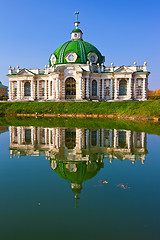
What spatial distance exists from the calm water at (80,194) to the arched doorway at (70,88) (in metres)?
41.2

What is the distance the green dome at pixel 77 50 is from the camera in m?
55.7

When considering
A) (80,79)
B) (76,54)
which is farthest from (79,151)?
(76,54)

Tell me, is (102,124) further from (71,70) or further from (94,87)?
(94,87)

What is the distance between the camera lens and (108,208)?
654 centimetres

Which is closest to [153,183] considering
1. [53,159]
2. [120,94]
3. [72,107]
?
[53,159]

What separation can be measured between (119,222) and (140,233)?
62 cm

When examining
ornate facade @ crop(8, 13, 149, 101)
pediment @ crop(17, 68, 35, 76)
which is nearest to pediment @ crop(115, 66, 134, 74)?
ornate facade @ crop(8, 13, 149, 101)

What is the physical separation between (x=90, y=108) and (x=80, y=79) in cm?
1132

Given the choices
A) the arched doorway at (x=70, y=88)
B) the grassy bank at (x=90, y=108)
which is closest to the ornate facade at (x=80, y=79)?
the arched doorway at (x=70, y=88)

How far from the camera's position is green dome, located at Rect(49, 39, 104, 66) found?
55.7 meters

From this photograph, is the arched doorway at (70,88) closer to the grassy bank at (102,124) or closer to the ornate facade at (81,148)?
the grassy bank at (102,124)

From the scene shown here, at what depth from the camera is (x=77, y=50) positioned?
55750mm

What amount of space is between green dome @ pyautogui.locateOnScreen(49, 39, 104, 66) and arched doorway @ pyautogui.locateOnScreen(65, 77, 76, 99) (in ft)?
15.7

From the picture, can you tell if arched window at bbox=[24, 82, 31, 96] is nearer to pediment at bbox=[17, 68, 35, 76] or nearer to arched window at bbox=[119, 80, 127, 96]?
pediment at bbox=[17, 68, 35, 76]
